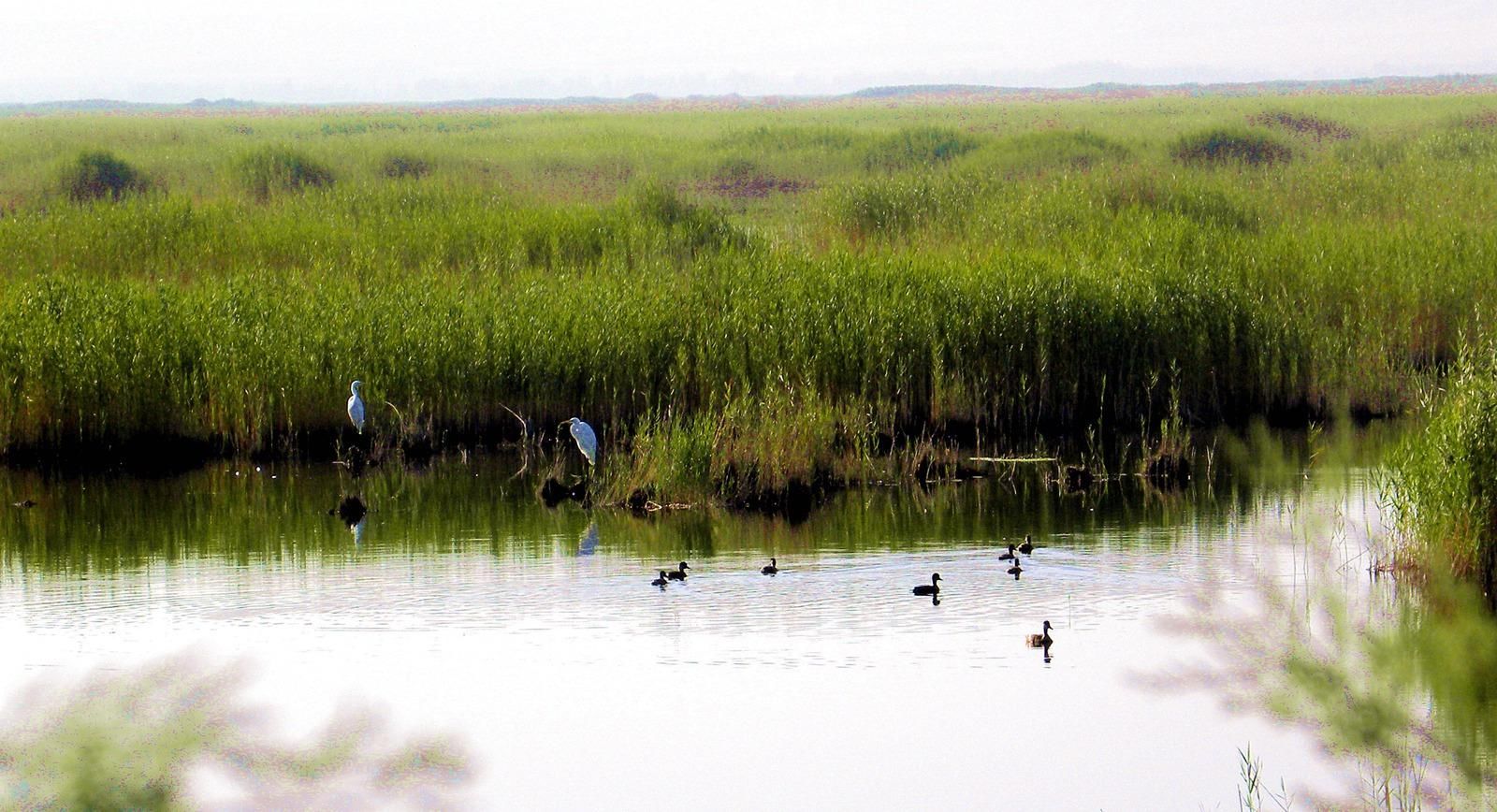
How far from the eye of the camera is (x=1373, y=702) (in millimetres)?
4875

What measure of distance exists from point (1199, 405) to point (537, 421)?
218 inches

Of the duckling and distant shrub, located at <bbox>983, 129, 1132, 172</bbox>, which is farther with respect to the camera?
distant shrub, located at <bbox>983, 129, 1132, 172</bbox>

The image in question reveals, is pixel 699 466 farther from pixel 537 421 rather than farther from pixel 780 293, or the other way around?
pixel 780 293

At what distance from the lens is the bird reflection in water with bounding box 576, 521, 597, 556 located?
10805mm

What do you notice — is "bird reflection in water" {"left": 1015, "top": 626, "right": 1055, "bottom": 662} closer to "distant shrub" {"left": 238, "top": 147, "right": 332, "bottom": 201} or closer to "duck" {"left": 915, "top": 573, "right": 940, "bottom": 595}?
"duck" {"left": 915, "top": 573, "right": 940, "bottom": 595}

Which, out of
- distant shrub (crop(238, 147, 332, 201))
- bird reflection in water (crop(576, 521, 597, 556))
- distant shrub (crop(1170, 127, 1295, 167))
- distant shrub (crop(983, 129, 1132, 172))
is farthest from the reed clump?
distant shrub (crop(1170, 127, 1295, 167))

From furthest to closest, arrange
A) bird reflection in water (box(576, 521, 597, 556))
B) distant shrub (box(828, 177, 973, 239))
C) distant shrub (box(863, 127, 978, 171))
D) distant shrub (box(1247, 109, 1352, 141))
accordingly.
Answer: distant shrub (box(1247, 109, 1352, 141)) < distant shrub (box(863, 127, 978, 171)) < distant shrub (box(828, 177, 973, 239)) < bird reflection in water (box(576, 521, 597, 556))

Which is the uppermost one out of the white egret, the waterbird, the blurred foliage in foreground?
the blurred foliage in foreground

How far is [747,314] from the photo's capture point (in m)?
15.6

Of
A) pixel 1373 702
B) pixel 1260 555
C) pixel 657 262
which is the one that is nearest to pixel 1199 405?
pixel 1260 555

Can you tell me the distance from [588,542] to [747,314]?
482 cm

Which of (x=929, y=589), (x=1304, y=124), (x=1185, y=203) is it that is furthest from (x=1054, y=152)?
(x=929, y=589)

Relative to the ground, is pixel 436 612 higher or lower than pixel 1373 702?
lower

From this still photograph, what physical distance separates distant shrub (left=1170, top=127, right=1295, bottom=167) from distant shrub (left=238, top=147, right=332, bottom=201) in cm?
1616
